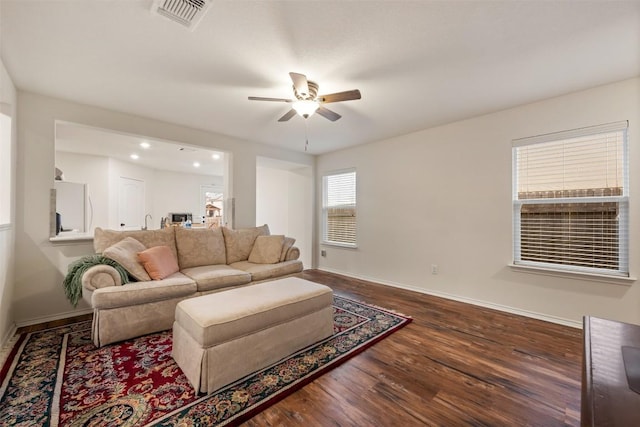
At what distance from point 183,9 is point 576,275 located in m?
4.25

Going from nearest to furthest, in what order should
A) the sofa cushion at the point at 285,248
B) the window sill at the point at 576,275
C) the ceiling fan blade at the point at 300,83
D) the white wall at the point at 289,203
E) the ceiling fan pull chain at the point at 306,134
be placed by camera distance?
the ceiling fan blade at the point at 300,83, the window sill at the point at 576,275, the ceiling fan pull chain at the point at 306,134, the sofa cushion at the point at 285,248, the white wall at the point at 289,203

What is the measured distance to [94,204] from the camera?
5.94m

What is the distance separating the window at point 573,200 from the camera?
2.62 metres

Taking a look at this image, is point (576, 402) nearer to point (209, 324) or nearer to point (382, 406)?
point (382, 406)

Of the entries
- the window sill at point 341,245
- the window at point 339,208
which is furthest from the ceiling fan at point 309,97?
the window sill at point 341,245

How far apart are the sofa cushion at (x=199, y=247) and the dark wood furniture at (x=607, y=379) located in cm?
366

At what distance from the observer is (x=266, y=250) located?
3896 mm

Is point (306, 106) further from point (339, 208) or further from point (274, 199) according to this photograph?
point (274, 199)

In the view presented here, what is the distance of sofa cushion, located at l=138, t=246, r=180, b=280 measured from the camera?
277 centimetres

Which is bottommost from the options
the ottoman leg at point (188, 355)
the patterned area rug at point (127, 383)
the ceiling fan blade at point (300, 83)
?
the patterned area rug at point (127, 383)

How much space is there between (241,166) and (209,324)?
3.20m

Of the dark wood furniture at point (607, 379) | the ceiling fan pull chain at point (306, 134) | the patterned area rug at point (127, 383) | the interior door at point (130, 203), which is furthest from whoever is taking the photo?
the interior door at point (130, 203)

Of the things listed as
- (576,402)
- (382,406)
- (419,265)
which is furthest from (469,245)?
(382,406)

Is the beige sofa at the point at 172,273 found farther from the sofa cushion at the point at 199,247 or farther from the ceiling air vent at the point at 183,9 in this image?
the ceiling air vent at the point at 183,9
